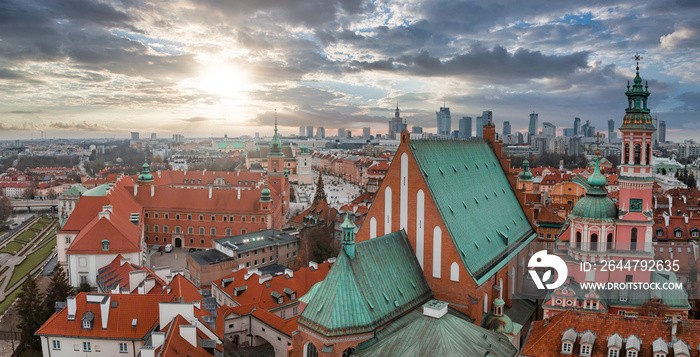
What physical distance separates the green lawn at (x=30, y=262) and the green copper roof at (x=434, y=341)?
52118mm

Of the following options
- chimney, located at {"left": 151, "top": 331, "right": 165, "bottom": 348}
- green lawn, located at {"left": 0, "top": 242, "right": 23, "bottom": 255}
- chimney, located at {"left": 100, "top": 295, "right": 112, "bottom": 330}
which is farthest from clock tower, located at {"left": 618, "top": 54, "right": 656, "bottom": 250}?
green lawn, located at {"left": 0, "top": 242, "right": 23, "bottom": 255}

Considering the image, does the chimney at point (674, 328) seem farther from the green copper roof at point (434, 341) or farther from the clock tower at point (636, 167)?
the clock tower at point (636, 167)

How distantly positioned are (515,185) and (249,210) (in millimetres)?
33898

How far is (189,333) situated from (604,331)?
20467 millimetres

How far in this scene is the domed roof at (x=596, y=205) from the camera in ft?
116

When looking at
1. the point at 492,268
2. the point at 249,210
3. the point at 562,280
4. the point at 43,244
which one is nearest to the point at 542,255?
the point at 562,280

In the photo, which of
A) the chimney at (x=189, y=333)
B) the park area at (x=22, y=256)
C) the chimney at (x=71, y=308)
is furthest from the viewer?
the park area at (x=22, y=256)

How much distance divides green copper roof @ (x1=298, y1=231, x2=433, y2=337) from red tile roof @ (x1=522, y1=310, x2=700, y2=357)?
6.69 m

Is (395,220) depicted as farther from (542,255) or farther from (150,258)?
(150,258)

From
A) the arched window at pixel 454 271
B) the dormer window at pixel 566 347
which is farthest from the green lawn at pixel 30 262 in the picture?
the dormer window at pixel 566 347

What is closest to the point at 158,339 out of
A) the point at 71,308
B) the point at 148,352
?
the point at 148,352

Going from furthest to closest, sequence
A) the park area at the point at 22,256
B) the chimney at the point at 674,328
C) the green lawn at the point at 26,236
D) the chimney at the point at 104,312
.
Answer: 1. the green lawn at the point at 26,236
2. the park area at the point at 22,256
3. the chimney at the point at 104,312
4. the chimney at the point at 674,328

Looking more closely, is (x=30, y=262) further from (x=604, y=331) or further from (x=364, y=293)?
(x=604, y=331)

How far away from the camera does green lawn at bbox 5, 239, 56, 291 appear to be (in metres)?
59.6
